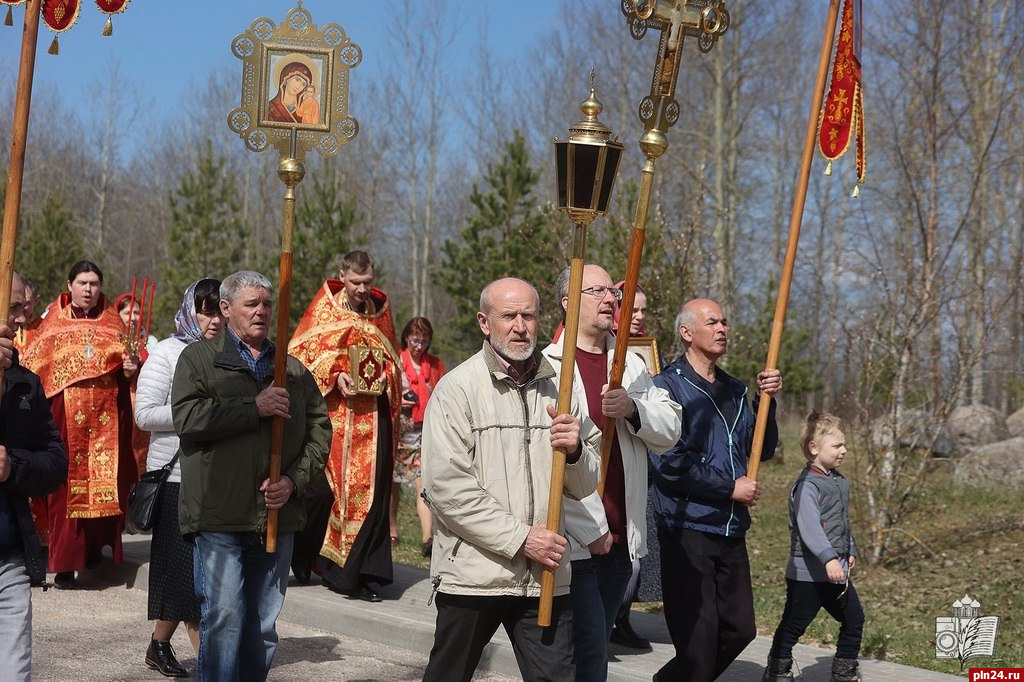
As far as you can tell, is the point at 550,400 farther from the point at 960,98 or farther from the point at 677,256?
the point at 960,98

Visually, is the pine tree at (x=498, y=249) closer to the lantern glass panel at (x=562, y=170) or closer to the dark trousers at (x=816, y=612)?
the dark trousers at (x=816, y=612)

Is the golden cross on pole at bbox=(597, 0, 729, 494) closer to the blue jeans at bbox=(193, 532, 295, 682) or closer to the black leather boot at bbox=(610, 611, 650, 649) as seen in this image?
the blue jeans at bbox=(193, 532, 295, 682)

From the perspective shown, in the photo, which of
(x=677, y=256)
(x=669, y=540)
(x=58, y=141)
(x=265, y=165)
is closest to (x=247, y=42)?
(x=669, y=540)

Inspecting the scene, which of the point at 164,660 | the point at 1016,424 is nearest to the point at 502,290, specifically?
the point at 164,660

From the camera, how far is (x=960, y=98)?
2203 cm

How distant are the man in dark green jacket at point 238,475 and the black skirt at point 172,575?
109 cm

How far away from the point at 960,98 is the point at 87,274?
17.2m

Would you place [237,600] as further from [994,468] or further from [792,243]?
[994,468]

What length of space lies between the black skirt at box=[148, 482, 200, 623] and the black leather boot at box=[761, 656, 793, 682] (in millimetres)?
2896

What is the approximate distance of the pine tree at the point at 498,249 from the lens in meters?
18.9

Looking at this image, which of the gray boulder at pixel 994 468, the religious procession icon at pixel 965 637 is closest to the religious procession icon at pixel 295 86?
the religious procession icon at pixel 965 637

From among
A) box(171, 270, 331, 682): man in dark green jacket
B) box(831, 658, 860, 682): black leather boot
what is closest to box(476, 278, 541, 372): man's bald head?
box(171, 270, 331, 682): man in dark green jacket

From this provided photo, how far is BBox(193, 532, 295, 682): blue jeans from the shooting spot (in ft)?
17.5

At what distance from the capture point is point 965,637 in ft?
24.0
